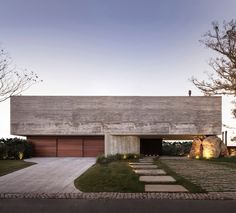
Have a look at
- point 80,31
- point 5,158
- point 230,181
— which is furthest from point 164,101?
point 230,181

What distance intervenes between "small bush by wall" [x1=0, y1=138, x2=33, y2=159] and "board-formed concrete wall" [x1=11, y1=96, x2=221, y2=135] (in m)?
1.12

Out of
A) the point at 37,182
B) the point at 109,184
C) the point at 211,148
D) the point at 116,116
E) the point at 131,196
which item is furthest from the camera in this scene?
the point at 116,116

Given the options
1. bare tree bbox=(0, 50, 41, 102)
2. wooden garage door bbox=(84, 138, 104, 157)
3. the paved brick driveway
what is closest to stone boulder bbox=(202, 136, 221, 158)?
wooden garage door bbox=(84, 138, 104, 157)

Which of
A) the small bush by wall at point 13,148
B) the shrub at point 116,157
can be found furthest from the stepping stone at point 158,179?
the small bush by wall at point 13,148

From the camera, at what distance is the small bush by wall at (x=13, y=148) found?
71.7ft

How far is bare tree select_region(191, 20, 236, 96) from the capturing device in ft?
75.2

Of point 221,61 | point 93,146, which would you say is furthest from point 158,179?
point 93,146

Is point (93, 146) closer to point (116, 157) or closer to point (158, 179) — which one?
point (116, 157)

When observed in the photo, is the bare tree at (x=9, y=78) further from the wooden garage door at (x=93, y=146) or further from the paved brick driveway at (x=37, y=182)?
the wooden garage door at (x=93, y=146)

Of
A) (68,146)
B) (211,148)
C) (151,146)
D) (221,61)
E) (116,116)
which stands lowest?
(151,146)

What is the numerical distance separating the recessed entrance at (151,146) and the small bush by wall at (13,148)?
35.1 feet

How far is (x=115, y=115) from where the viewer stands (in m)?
23.6

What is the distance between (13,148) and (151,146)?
12.5 metres

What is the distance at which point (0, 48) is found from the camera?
60.0 feet
